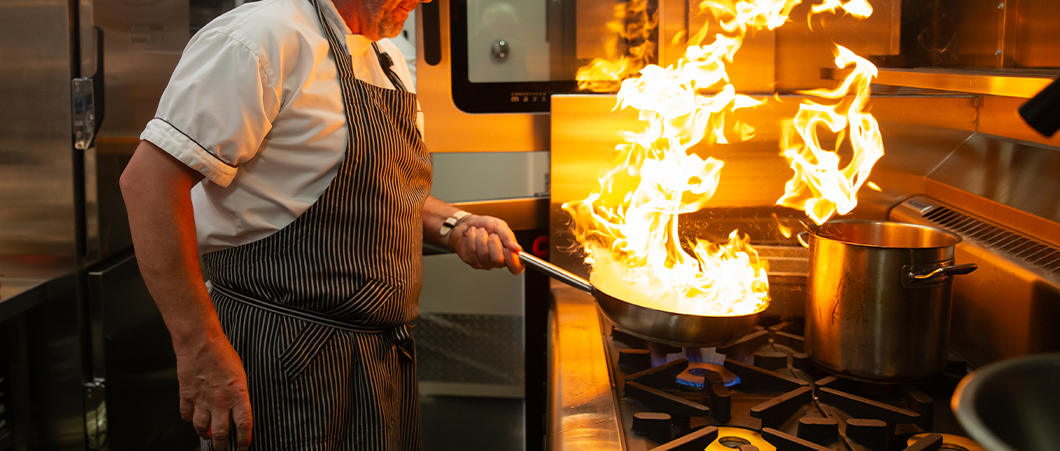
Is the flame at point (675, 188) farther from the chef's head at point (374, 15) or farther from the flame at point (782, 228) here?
the chef's head at point (374, 15)

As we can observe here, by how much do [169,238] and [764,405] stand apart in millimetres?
902

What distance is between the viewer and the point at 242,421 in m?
1.20

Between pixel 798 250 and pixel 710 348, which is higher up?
pixel 798 250

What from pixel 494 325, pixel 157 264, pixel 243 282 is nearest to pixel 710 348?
pixel 243 282

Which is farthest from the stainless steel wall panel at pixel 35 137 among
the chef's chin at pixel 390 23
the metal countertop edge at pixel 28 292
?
the chef's chin at pixel 390 23

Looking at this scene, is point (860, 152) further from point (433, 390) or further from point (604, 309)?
point (433, 390)

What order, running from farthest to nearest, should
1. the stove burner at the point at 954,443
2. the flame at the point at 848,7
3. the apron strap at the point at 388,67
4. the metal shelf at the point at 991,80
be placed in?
the flame at the point at 848,7
the apron strap at the point at 388,67
the stove burner at the point at 954,443
the metal shelf at the point at 991,80

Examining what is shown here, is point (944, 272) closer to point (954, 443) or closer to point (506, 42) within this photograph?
point (954, 443)

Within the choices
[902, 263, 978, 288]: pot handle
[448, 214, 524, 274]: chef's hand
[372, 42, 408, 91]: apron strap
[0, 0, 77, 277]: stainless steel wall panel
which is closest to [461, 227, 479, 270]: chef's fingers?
[448, 214, 524, 274]: chef's hand

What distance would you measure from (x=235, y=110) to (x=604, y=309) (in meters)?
0.69

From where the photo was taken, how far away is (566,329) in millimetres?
1455

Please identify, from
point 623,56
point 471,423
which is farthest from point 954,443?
point 471,423

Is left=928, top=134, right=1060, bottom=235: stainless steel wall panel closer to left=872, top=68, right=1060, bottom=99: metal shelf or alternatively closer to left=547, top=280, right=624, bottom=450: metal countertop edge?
left=872, top=68, right=1060, bottom=99: metal shelf

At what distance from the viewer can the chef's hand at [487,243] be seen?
1559mm
